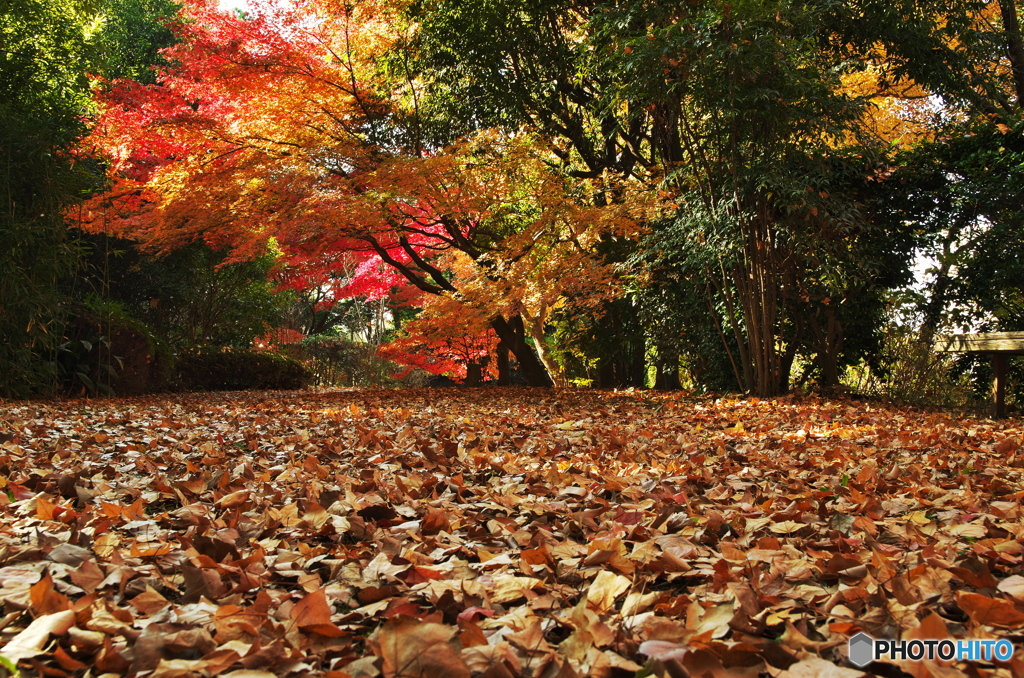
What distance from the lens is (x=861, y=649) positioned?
1.04 meters

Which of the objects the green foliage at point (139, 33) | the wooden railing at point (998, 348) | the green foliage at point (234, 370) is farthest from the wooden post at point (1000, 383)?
the green foliage at point (139, 33)

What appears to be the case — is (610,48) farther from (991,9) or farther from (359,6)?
(991,9)

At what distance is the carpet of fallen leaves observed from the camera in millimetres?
1026

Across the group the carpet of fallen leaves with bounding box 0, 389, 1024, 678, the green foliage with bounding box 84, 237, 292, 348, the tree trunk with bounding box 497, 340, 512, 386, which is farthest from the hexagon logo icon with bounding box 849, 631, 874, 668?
the green foliage with bounding box 84, 237, 292, 348

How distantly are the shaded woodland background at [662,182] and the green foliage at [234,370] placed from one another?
63 millimetres

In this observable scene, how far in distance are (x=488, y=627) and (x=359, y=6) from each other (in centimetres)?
814

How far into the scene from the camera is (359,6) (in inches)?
313

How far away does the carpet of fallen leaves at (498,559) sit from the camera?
1026 mm

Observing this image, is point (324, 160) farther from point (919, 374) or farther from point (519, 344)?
point (919, 374)

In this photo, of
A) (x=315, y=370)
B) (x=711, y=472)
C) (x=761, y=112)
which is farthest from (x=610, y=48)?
(x=315, y=370)

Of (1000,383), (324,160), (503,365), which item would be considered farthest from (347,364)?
(1000,383)

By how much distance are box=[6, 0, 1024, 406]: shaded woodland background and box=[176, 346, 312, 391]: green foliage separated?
0.21 feet

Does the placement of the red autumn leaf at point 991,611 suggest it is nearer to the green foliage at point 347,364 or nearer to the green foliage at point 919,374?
the green foliage at point 919,374

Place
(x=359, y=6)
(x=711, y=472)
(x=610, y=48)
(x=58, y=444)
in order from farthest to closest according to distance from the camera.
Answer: (x=359, y=6) → (x=610, y=48) → (x=58, y=444) → (x=711, y=472)
